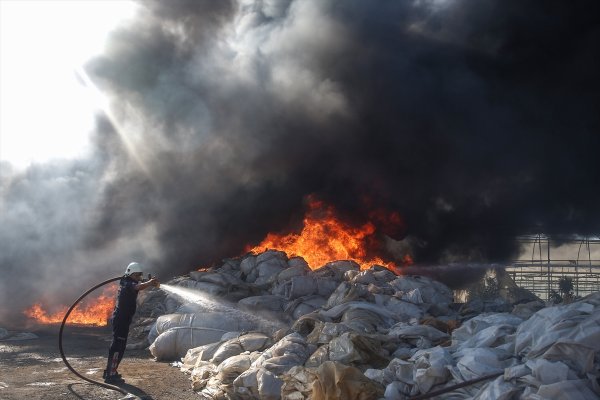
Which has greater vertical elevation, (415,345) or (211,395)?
(415,345)

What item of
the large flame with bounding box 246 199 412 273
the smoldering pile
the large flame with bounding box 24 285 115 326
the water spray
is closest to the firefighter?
the smoldering pile

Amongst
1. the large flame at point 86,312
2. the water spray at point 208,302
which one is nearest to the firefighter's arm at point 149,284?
the water spray at point 208,302

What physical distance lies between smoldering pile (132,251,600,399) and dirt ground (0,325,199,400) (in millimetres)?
305

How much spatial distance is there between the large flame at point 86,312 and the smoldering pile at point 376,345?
3316mm

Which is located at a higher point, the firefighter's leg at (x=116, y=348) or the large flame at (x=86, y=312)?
the large flame at (x=86, y=312)

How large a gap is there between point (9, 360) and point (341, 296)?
16.4 feet

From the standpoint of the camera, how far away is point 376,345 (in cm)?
518

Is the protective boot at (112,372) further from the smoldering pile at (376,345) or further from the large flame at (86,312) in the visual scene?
the large flame at (86,312)

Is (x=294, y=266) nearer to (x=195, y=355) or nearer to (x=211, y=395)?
(x=195, y=355)

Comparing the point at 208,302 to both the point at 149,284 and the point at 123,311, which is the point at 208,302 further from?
the point at 149,284

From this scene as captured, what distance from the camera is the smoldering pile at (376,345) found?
358 cm

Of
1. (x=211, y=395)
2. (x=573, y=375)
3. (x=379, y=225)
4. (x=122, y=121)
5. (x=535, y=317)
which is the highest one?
(x=122, y=121)

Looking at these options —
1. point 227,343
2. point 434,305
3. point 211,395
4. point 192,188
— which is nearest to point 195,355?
point 227,343

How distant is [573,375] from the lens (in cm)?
339
